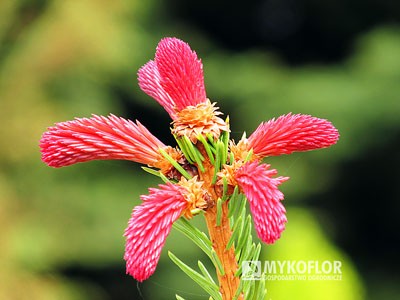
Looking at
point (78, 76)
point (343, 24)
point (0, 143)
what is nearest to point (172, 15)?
point (78, 76)

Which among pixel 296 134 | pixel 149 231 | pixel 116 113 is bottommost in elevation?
pixel 149 231

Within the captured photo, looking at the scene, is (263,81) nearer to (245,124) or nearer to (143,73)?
(245,124)

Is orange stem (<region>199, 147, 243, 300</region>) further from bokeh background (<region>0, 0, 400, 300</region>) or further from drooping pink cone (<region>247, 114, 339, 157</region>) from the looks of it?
bokeh background (<region>0, 0, 400, 300</region>)

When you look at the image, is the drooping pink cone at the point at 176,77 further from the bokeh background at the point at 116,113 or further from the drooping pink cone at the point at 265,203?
the bokeh background at the point at 116,113

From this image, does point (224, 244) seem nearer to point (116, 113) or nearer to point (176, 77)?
point (176, 77)

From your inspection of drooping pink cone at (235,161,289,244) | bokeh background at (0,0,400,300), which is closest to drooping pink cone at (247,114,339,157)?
drooping pink cone at (235,161,289,244)

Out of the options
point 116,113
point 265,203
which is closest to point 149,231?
point 265,203
